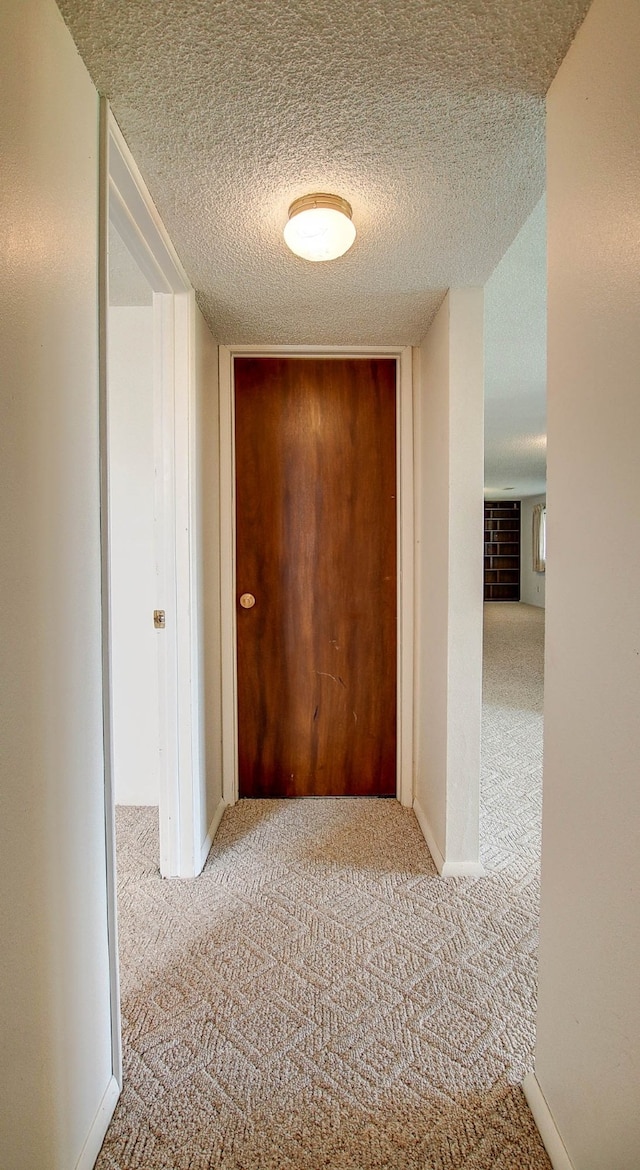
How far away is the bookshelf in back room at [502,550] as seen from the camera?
9953 mm

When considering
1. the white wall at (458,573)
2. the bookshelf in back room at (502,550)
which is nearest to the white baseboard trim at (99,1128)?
the white wall at (458,573)

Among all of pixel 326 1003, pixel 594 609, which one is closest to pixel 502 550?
pixel 326 1003

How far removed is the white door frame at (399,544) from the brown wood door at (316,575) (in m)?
0.04

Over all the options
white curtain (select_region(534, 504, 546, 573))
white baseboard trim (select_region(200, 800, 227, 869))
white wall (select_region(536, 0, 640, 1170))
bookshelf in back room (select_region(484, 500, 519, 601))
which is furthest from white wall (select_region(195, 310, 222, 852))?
bookshelf in back room (select_region(484, 500, 519, 601))

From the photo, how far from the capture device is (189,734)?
177cm

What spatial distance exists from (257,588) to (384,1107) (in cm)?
174

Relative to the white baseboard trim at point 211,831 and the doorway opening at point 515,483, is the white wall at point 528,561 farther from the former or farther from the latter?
the white baseboard trim at point 211,831

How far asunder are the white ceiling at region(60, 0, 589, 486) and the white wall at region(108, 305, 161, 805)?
0.74 metres

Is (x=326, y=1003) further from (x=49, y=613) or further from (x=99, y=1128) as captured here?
(x=49, y=613)

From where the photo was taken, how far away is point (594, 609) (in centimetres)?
83

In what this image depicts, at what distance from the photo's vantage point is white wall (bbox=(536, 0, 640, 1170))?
0.73m

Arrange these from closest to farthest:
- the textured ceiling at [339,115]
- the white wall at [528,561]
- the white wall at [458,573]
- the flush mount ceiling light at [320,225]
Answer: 1. the textured ceiling at [339,115]
2. the flush mount ceiling light at [320,225]
3. the white wall at [458,573]
4. the white wall at [528,561]

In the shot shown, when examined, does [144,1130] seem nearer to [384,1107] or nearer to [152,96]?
[384,1107]

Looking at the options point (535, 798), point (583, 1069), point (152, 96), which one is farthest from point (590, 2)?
point (535, 798)
